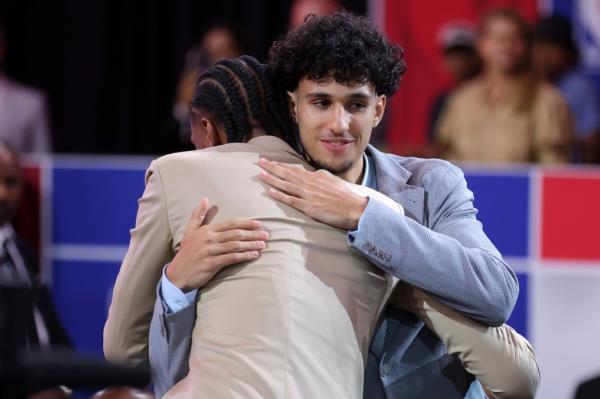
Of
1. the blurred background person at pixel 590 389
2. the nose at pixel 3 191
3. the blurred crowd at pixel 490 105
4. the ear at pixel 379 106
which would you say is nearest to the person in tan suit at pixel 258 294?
the ear at pixel 379 106

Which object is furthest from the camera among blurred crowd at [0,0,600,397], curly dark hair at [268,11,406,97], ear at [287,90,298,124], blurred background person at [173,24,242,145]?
blurred background person at [173,24,242,145]

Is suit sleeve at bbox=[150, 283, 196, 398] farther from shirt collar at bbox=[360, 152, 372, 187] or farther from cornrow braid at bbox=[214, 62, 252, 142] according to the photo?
shirt collar at bbox=[360, 152, 372, 187]

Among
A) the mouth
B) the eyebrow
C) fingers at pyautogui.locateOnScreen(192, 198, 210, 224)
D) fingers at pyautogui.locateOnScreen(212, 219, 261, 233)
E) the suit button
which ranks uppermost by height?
the eyebrow

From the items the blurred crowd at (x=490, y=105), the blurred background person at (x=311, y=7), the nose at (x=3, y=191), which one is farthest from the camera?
the blurred background person at (x=311, y=7)

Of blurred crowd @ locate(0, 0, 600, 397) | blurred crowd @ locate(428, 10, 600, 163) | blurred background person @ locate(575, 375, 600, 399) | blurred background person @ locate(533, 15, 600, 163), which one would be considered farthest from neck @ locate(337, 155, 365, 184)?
blurred background person @ locate(533, 15, 600, 163)

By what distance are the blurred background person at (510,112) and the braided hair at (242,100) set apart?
10.1ft

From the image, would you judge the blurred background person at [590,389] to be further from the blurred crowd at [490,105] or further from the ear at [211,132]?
the blurred crowd at [490,105]

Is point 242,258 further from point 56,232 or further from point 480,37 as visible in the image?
point 480,37

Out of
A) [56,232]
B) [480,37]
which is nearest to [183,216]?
[56,232]

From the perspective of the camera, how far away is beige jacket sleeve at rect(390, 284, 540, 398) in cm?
231

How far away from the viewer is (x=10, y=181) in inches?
197

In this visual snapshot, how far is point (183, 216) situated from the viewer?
2.33m

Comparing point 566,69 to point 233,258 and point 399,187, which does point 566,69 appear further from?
point 233,258

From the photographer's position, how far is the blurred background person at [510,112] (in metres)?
5.43
